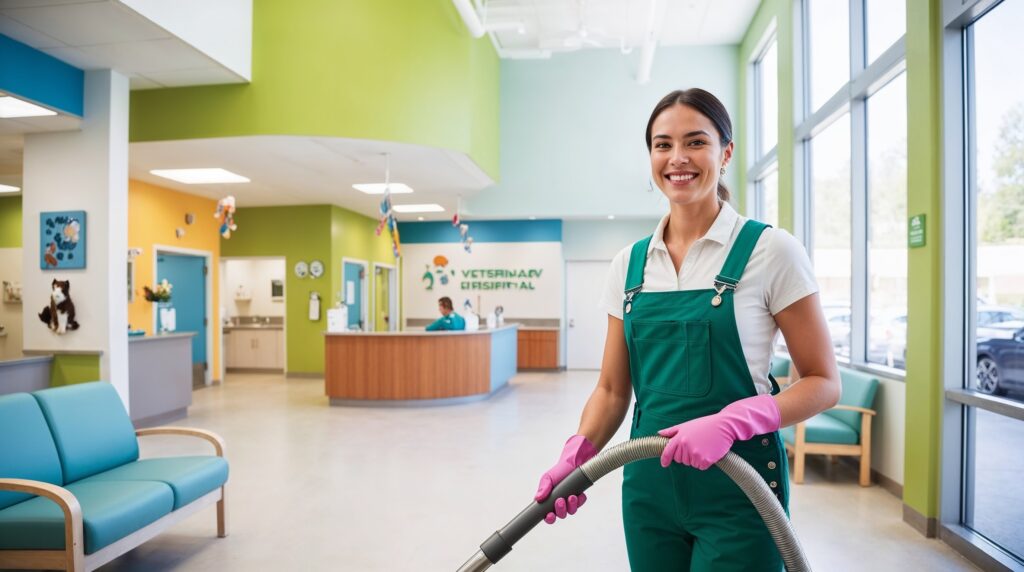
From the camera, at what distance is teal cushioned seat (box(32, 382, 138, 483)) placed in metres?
3.21

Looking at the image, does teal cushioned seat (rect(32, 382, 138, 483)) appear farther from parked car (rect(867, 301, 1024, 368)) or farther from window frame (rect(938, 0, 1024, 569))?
parked car (rect(867, 301, 1024, 368))

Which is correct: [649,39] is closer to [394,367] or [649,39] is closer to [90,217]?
[394,367]

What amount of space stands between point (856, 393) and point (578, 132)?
6.70m

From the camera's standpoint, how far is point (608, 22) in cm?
910

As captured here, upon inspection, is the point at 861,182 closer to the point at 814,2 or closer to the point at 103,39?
the point at 814,2

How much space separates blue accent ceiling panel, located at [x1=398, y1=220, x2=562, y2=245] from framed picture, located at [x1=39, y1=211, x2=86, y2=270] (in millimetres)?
7586

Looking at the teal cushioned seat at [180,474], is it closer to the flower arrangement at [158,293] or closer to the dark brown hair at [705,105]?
the dark brown hair at [705,105]

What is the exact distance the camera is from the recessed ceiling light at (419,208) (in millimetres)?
10953

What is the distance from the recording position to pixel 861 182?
200 inches

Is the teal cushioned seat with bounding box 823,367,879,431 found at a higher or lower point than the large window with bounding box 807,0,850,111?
lower

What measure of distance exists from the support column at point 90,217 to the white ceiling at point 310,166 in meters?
1.16

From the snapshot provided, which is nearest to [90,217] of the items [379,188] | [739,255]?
[379,188]

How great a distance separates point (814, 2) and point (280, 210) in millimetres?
8737

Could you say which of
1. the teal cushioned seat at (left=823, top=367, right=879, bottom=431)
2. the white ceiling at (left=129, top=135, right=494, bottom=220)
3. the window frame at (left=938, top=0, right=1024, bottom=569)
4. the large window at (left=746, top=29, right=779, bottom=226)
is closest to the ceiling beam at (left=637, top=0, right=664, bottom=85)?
the large window at (left=746, top=29, right=779, bottom=226)
